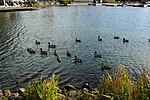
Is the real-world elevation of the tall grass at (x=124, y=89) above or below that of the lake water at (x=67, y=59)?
above

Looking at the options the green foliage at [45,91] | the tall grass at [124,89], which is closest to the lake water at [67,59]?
the green foliage at [45,91]

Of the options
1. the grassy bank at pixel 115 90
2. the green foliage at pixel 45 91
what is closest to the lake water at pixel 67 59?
the green foliage at pixel 45 91

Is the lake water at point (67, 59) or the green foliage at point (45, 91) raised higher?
the green foliage at point (45, 91)

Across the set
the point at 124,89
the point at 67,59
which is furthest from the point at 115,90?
the point at 67,59

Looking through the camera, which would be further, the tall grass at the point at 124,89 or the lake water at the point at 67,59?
the lake water at the point at 67,59

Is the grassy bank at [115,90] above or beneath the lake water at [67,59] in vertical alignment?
above

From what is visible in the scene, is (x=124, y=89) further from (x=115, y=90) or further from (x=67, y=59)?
(x=67, y=59)

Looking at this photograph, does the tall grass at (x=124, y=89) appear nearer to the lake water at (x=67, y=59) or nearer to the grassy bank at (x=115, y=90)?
the grassy bank at (x=115, y=90)

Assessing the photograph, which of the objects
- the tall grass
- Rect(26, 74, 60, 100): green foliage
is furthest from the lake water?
the tall grass

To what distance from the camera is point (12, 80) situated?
878 inches

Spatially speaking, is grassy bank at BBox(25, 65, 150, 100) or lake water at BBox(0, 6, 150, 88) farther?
lake water at BBox(0, 6, 150, 88)

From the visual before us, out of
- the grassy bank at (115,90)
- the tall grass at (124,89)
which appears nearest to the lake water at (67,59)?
the grassy bank at (115,90)

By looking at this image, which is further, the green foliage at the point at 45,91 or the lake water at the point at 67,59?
the lake water at the point at 67,59

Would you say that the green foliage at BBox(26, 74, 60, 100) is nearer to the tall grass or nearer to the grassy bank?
the grassy bank
